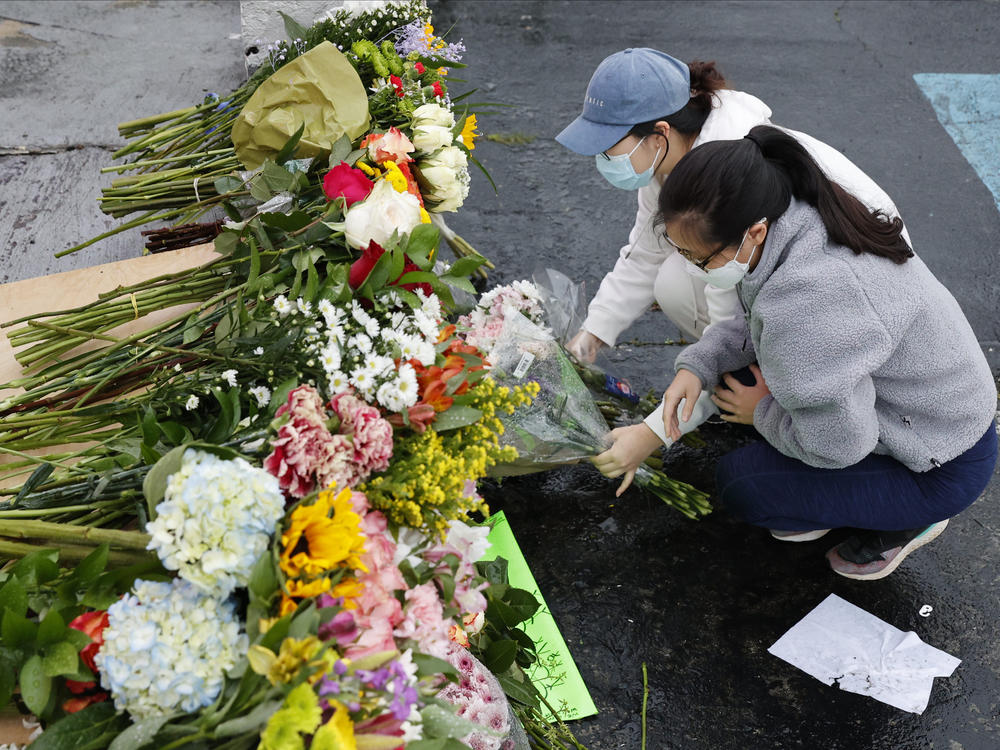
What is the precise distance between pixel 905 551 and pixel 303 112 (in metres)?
2.05

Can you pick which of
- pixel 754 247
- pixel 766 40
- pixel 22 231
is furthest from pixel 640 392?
pixel 766 40

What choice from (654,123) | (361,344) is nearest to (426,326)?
(361,344)

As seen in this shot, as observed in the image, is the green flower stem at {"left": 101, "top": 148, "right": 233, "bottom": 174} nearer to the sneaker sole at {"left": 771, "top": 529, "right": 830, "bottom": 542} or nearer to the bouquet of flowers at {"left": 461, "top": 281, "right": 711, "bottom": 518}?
the bouquet of flowers at {"left": 461, "top": 281, "right": 711, "bottom": 518}

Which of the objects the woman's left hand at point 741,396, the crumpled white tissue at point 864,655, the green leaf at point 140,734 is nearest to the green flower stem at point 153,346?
the green leaf at point 140,734

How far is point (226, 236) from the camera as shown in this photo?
2062 mm

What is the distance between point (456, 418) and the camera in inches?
59.0

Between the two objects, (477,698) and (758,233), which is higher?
(758,233)

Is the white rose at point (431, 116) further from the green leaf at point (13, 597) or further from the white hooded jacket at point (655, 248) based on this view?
the green leaf at point (13, 597)

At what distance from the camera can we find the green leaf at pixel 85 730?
1.14 metres

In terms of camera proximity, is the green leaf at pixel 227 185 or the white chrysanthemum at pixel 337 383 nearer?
the white chrysanthemum at pixel 337 383

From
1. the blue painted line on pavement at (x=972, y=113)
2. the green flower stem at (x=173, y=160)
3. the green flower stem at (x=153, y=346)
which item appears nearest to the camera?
the green flower stem at (x=153, y=346)

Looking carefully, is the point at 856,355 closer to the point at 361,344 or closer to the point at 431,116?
the point at 361,344

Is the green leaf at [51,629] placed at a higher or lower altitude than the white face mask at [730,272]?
lower

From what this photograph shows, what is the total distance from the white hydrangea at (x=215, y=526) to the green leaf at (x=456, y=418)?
1.27ft
